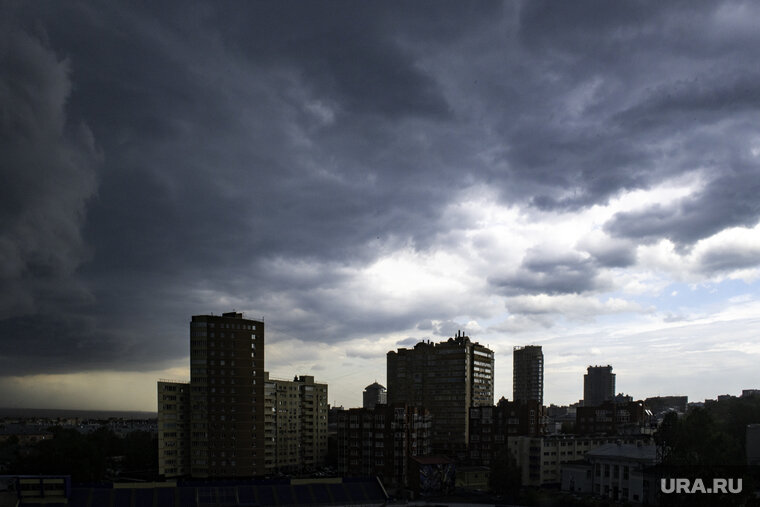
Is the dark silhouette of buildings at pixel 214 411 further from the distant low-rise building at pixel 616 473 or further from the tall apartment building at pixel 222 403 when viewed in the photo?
the distant low-rise building at pixel 616 473

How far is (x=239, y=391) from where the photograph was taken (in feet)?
402

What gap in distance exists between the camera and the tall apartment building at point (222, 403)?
120000 mm

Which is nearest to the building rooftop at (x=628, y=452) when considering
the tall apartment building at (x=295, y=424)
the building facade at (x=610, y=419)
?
the building facade at (x=610, y=419)

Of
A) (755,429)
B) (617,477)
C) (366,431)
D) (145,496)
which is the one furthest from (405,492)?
(755,429)

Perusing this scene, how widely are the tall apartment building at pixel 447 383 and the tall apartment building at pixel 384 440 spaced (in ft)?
102

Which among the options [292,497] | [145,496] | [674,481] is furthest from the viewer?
[292,497]

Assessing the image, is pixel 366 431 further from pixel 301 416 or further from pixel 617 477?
pixel 617 477

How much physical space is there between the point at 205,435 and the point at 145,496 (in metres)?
41.6

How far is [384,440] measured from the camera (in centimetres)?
11875

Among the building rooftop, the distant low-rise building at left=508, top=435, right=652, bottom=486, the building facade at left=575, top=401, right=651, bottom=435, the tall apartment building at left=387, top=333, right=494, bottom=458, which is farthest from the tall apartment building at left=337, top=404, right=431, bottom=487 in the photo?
the building facade at left=575, top=401, right=651, bottom=435

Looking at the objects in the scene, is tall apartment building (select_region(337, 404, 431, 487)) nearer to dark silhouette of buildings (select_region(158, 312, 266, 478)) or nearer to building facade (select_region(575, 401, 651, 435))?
dark silhouette of buildings (select_region(158, 312, 266, 478))

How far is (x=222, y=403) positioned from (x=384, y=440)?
33208 millimetres

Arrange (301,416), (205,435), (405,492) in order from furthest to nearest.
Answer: (301,416), (205,435), (405,492)

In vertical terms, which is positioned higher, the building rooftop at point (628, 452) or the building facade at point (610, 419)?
the building rooftop at point (628, 452)
